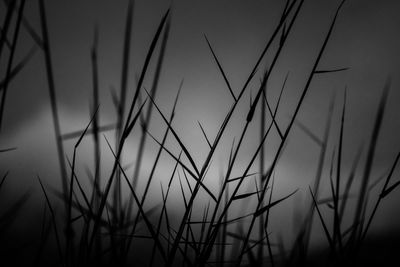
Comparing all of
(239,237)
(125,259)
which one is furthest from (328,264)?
(125,259)

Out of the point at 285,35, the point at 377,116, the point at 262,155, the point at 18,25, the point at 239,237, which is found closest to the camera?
the point at 18,25

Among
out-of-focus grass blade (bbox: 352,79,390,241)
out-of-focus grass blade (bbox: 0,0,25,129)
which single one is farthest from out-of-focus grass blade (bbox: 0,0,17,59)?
out-of-focus grass blade (bbox: 352,79,390,241)

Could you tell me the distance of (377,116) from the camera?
33.1 inches

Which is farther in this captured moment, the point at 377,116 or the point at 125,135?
the point at 377,116

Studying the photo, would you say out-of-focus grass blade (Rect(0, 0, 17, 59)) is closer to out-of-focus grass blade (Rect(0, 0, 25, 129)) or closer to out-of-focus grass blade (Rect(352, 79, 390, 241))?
out-of-focus grass blade (Rect(0, 0, 25, 129))

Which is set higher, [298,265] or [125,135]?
[125,135]

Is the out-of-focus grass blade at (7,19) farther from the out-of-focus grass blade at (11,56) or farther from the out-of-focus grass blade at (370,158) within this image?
the out-of-focus grass blade at (370,158)

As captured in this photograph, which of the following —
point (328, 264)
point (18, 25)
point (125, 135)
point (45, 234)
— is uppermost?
point (18, 25)

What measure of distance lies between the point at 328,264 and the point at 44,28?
110 cm

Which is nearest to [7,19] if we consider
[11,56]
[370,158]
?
[11,56]

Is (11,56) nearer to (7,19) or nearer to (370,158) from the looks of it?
(7,19)

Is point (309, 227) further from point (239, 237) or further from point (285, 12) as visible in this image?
point (285, 12)

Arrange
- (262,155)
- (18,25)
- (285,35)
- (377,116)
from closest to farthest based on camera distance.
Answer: (18,25), (285,35), (377,116), (262,155)

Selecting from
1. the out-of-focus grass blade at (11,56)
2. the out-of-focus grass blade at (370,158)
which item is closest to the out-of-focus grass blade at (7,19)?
the out-of-focus grass blade at (11,56)
